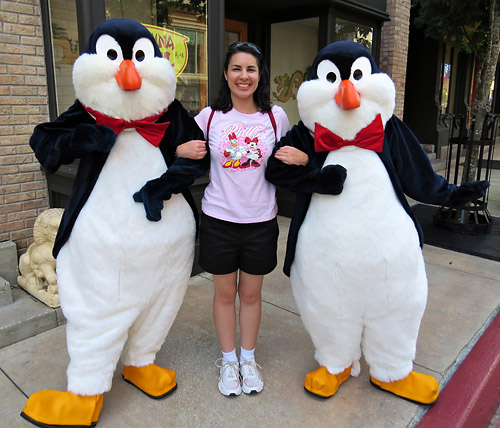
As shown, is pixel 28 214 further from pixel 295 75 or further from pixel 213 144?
pixel 295 75

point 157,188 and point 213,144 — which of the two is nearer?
point 157,188

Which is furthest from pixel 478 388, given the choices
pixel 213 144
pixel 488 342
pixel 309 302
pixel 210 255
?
pixel 213 144

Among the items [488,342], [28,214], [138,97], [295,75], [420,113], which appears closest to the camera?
[138,97]

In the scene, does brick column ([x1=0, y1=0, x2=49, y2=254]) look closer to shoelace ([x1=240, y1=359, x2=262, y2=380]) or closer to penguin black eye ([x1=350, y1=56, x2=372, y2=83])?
shoelace ([x1=240, y1=359, x2=262, y2=380])

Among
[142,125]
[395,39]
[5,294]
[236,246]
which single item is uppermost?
[395,39]

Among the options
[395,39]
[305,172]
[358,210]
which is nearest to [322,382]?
[358,210]

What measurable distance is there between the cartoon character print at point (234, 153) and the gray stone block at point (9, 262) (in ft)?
7.63

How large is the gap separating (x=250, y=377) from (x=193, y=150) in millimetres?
1308

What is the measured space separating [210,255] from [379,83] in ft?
3.92

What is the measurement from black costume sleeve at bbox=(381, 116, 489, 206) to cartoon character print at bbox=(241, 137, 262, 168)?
25.7 inches

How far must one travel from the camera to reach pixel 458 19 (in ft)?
19.2

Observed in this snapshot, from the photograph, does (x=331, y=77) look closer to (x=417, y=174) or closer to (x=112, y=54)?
(x=417, y=174)

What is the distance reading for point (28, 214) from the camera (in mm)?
3855

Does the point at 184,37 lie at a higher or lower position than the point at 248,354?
higher
